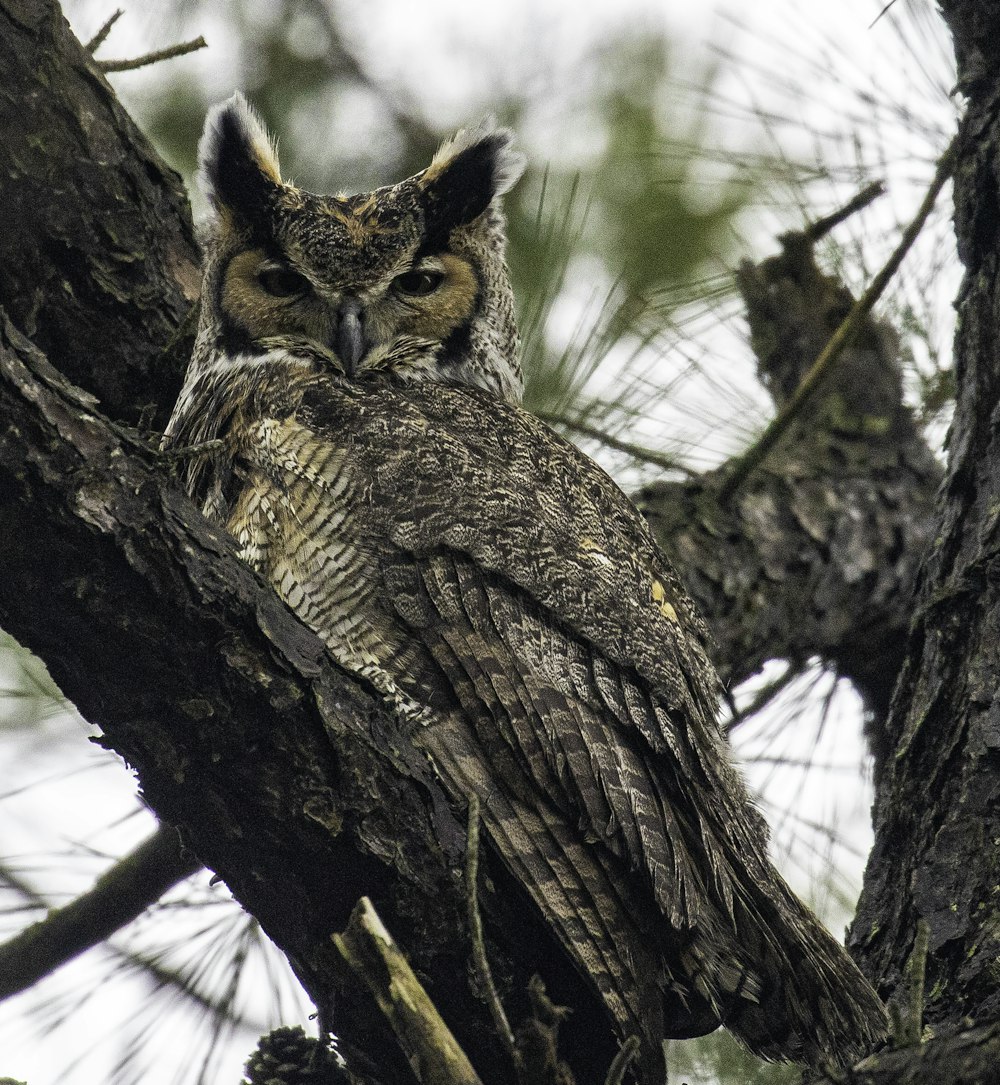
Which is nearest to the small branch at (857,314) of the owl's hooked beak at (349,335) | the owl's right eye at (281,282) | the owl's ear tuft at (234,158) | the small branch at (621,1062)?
the owl's hooked beak at (349,335)

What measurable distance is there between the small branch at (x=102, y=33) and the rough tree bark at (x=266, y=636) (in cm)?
5

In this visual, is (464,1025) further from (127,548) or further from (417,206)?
(417,206)

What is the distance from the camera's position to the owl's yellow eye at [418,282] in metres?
2.86

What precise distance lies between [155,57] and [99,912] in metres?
1.70

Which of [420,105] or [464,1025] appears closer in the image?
[464,1025]

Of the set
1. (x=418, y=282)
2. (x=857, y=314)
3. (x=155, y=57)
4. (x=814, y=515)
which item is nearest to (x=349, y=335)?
(x=418, y=282)

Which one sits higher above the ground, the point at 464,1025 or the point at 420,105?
the point at 420,105

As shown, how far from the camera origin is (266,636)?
1.79m

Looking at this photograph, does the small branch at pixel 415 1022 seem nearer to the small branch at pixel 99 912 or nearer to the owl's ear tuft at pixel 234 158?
the small branch at pixel 99 912

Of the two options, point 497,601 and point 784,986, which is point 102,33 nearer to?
point 497,601

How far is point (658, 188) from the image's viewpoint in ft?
12.9

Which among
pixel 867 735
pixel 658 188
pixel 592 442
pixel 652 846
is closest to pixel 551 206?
pixel 658 188

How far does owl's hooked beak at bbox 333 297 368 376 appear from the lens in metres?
2.66

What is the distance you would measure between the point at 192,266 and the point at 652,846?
1.74 m
